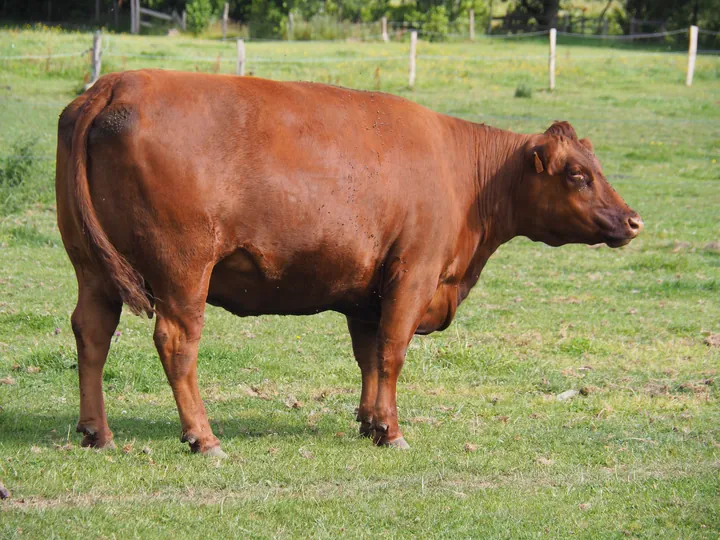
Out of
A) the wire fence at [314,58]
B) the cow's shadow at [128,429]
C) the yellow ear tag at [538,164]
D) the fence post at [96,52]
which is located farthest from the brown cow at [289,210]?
the fence post at [96,52]

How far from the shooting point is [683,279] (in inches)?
490

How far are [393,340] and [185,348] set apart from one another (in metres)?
1.47

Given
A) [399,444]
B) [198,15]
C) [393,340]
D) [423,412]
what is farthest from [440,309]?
[198,15]

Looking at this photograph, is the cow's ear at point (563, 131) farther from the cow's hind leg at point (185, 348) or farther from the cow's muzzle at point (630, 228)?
the cow's hind leg at point (185, 348)

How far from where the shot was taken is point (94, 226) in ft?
19.4

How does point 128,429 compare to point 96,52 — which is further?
point 96,52

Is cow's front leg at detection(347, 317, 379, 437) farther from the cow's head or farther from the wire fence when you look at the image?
the wire fence

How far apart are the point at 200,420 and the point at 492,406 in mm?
2561

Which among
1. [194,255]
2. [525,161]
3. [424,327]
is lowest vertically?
[424,327]

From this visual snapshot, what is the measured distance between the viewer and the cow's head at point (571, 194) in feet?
24.1

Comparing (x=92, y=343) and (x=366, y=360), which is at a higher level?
(x=92, y=343)

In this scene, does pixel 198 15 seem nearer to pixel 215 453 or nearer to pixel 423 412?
pixel 423 412

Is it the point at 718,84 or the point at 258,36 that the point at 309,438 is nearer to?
the point at 718,84

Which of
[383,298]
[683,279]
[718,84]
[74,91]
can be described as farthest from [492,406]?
[718,84]
